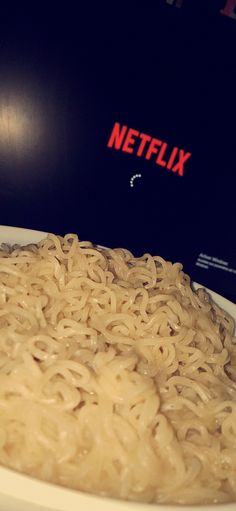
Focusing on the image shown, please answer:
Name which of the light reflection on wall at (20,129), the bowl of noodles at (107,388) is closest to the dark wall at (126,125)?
the light reflection on wall at (20,129)

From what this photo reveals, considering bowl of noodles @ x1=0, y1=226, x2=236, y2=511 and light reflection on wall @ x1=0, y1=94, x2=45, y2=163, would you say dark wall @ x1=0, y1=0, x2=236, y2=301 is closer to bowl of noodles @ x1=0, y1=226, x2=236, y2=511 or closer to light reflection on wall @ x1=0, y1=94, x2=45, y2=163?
light reflection on wall @ x1=0, y1=94, x2=45, y2=163

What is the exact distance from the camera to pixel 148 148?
2.25m

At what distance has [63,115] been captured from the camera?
224cm

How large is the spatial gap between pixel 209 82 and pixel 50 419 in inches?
54.4

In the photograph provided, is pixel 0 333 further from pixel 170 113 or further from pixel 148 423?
pixel 170 113

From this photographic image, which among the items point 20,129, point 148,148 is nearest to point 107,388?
point 148,148

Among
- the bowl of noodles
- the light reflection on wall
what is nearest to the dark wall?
the light reflection on wall

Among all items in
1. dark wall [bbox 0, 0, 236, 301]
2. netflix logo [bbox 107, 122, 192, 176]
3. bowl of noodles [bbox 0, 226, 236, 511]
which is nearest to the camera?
bowl of noodles [bbox 0, 226, 236, 511]

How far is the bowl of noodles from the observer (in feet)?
3.98

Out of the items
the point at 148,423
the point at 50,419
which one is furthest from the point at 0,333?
the point at 148,423

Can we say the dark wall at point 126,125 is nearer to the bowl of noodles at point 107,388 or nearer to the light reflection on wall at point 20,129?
the light reflection on wall at point 20,129

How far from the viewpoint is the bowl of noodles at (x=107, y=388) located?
1212 millimetres

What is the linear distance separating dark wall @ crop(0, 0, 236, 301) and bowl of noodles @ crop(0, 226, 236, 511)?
64 cm

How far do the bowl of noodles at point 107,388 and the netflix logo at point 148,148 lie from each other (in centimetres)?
66
